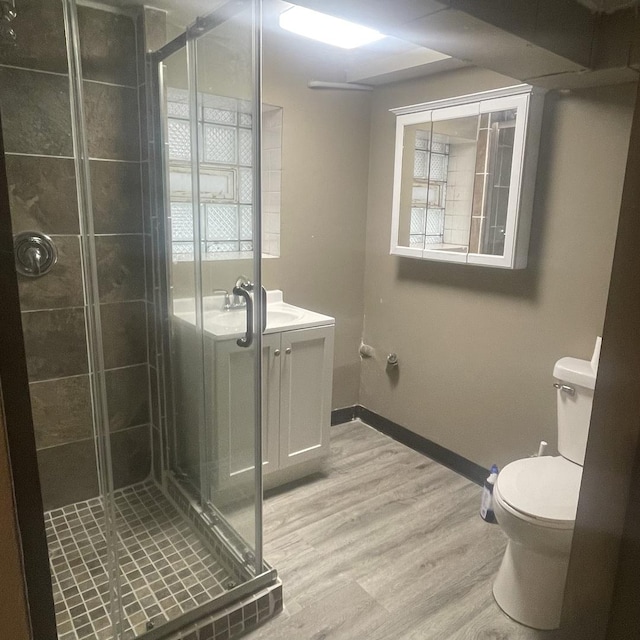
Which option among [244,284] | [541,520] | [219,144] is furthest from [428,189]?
[541,520]

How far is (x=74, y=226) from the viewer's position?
2.13 metres

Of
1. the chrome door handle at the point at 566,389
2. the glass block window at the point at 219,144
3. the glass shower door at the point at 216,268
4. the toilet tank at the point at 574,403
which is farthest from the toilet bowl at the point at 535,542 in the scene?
the glass block window at the point at 219,144

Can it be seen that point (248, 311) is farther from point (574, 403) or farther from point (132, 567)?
point (574, 403)

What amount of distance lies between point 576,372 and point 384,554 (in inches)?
42.6

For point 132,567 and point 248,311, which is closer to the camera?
point 248,311

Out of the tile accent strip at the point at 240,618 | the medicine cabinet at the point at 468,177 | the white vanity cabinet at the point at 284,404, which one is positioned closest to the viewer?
the tile accent strip at the point at 240,618

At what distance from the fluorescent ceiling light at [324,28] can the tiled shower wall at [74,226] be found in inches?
27.5

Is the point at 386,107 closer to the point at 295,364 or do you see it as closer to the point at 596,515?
the point at 295,364

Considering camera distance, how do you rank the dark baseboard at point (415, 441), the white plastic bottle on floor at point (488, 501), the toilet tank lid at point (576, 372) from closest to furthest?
the toilet tank lid at point (576, 372) < the white plastic bottle on floor at point (488, 501) < the dark baseboard at point (415, 441)

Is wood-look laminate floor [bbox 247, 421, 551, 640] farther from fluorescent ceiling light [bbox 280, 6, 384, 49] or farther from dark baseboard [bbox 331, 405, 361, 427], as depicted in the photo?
fluorescent ceiling light [bbox 280, 6, 384, 49]

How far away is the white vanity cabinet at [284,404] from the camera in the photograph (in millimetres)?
2086

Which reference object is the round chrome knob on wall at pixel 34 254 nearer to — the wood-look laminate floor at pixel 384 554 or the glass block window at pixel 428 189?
the wood-look laminate floor at pixel 384 554

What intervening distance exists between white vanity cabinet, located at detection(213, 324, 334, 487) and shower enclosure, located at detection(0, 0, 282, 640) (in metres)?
0.03

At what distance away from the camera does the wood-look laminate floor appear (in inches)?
70.2
